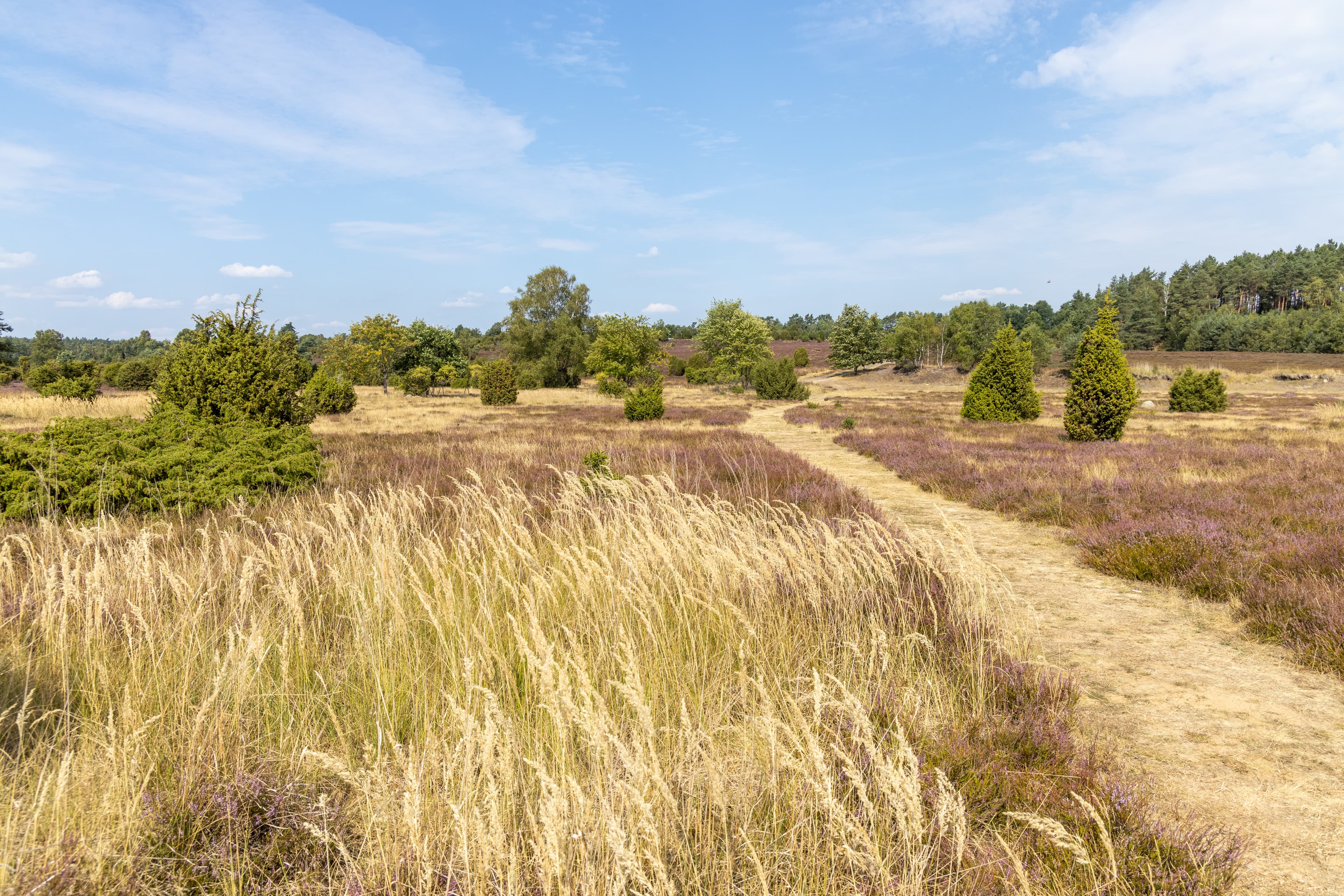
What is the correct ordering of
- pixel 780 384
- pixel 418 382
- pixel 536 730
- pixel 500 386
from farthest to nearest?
pixel 418 382 < pixel 780 384 < pixel 500 386 < pixel 536 730

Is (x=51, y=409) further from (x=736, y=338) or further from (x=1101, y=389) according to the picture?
(x=736, y=338)

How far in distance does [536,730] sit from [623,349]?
43163 mm

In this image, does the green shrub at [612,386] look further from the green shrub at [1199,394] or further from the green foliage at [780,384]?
the green shrub at [1199,394]

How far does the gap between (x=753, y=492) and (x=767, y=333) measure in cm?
5117

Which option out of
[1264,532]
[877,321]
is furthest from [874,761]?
[877,321]

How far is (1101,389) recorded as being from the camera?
1605 centimetres

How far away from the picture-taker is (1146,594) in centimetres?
566

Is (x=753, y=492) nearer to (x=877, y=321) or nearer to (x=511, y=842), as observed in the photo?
(x=511, y=842)

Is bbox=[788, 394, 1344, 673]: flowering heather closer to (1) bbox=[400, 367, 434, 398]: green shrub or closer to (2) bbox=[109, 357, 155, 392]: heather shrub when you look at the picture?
(1) bbox=[400, 367, 434, 398]: green shrub

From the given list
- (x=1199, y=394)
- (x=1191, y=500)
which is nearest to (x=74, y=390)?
(x=1191, y=500)

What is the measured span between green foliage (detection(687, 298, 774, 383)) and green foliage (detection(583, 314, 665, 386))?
28.0ft

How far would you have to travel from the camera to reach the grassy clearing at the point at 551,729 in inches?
73.7

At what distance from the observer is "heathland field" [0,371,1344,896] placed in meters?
1.89

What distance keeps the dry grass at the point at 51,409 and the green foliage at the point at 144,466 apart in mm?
12415
